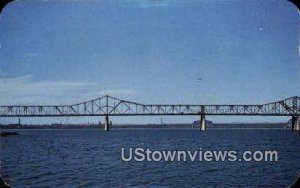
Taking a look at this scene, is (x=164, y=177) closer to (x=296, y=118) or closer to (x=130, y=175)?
(x=130, y=175)

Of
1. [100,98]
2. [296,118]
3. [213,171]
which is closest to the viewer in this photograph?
[213,171]

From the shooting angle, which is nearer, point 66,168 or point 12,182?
point 12,182

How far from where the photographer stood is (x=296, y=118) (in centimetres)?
4284

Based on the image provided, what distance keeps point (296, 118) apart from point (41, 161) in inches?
1268

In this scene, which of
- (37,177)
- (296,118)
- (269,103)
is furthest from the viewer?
(296,118)

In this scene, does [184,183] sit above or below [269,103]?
below

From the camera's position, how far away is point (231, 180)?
10531 mm

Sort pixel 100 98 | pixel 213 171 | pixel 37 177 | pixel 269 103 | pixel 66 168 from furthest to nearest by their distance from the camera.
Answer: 1. pixel 100 98
2. pixel 269 103
3. pixel 66 168
4. pixel 213 171
5. pixel 37 177

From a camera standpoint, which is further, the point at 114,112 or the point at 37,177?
the point at 114,112

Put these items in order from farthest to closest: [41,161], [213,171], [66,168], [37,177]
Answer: [41,161] → [66,168] → [213,171] → [37,177]

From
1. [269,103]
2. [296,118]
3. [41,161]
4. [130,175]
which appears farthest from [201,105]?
[130,175]

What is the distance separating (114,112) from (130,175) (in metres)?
33.3

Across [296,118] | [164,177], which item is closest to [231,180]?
[164,177]

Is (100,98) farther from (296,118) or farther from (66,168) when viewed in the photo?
(66,168)
